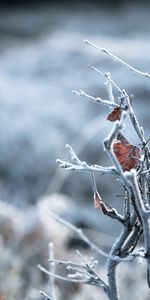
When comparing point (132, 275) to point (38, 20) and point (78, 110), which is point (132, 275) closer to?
point (78, 110)

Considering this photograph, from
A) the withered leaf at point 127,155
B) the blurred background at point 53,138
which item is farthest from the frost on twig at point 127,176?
the blurred background at point 53,138

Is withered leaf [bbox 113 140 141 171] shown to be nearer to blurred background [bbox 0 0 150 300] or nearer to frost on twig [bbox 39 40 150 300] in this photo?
frost on twig [bbox 39 40 150 300]

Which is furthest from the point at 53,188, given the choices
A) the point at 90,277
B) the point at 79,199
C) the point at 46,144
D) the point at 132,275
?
the point at 90,277

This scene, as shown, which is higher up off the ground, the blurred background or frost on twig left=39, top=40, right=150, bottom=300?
the blurred background

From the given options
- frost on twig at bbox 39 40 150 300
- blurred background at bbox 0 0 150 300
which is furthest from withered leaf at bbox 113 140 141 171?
blurred background at bbox 0 0 150 300

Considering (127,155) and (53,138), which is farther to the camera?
(53,138)

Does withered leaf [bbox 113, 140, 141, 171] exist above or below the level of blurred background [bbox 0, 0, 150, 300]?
below

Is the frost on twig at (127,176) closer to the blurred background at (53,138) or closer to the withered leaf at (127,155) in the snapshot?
the withered leaf at (127,155)

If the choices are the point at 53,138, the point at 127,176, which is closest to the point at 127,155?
the point at 127,176

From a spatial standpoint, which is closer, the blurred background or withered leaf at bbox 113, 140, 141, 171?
withered leaf at bbox 113, 140, 141, 171

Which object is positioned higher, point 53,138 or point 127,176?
point 53,138

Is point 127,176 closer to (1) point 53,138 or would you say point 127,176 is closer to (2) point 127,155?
(2) point 127,155
